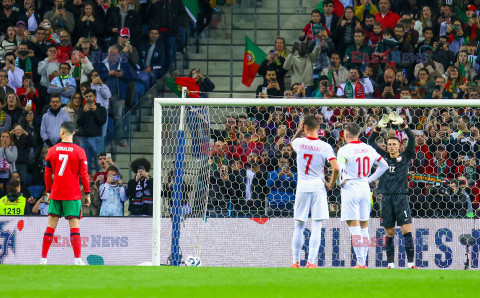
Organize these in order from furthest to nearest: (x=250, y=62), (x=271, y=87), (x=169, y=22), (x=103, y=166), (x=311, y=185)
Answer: (x=169, y=22) → (x=250, y=62) → (x=271, y=87) → (x=103, y=166) → (x=311, y=185)

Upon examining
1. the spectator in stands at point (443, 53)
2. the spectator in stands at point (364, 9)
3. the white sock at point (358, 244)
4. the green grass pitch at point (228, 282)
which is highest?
the spectator in stands at point (364, 9)

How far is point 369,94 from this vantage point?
15789mm

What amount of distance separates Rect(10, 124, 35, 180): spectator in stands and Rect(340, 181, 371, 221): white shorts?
679cm

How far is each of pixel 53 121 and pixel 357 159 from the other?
22.6ft

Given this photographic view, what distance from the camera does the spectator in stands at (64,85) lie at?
1628 centimetres

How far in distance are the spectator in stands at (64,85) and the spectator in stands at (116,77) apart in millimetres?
638

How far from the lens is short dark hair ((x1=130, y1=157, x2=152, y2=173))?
14.1 meters

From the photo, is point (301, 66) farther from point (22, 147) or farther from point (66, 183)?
point (66, 183)

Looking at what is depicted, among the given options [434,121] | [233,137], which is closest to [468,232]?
[434,121]

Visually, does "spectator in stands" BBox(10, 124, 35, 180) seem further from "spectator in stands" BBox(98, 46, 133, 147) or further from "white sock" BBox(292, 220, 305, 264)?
"white sock" BBox(292, 220, 305, 264)

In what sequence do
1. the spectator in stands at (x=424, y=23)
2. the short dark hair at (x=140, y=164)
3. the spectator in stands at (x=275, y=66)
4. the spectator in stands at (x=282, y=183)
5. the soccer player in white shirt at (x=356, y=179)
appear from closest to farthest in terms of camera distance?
the soccer player in white shirt at (x=356, y=179) → the spectator in stands at (x=282, y=183) → the short dark hair at (x=140, y=164) → the spectator in stands at (x=275, y=66) → the spectator in stands at (x=424, y=23)

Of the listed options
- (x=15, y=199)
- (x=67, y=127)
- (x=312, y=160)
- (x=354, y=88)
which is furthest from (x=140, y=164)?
(x=312, y=160)

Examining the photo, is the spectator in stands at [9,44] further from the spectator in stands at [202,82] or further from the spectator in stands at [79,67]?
the spectator in stands at [202,82]

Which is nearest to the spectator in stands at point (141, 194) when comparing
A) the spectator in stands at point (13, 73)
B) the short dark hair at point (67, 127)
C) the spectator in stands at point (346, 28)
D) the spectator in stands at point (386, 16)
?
the short dark hair at point (67, 127)
